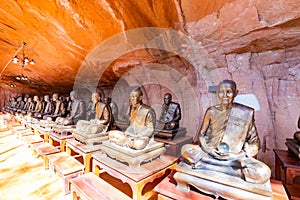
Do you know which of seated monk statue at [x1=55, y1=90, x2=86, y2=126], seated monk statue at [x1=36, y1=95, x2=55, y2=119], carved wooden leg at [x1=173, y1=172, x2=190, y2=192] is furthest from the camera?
seated monk statue at [x1=36, y1=95, x2=55, y2=119]

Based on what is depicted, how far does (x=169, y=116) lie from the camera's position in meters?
4.14

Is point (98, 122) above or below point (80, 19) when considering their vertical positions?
below

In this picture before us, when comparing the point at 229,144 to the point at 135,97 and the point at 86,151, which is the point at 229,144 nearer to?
the point at 135,97

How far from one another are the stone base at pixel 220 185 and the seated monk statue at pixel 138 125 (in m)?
0.83

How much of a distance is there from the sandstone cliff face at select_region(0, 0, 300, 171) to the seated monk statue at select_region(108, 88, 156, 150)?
5.55ft

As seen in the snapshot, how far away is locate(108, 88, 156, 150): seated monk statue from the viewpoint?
237 cm

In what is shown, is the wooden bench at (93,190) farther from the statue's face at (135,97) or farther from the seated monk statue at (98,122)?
the statue's face at (135,97)

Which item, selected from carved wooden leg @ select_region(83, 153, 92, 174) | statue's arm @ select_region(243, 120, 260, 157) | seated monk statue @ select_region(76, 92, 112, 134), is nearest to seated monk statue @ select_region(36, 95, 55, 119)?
seated monk statue @ select_region(76, 92, 112, 134)

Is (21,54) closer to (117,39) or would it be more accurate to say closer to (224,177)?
(117,39)

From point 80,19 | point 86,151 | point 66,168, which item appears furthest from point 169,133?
point 80,19

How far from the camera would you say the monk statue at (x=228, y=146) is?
1434mm

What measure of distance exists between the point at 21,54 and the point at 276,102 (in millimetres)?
8495

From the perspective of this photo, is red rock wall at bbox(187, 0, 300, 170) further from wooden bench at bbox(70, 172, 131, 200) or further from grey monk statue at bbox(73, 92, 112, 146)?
wooden bench at bbox(70, 172, 131, 200)

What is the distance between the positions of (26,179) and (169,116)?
11.3 feet
